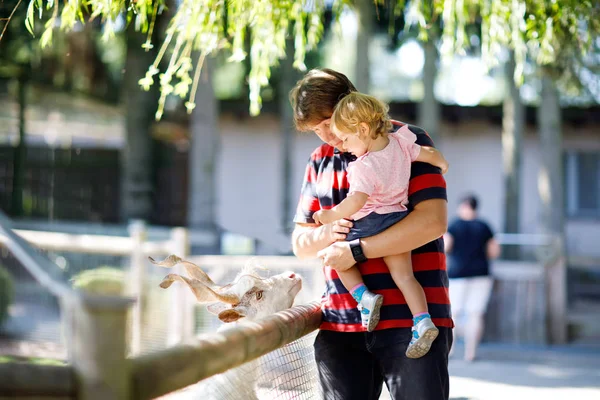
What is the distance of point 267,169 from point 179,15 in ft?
48.6

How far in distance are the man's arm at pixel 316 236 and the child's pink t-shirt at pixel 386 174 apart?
0.34 feet

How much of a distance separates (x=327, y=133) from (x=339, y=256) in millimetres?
458

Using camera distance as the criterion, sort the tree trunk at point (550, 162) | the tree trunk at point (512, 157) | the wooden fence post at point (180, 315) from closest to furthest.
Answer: the wooden fence post at point (180, 315) → the tree trunk at point (550, 162) → the tree trunk at point (512, 157)

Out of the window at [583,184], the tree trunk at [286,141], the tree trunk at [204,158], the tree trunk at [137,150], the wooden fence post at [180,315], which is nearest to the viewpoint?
the wooden fence post at [180,315]

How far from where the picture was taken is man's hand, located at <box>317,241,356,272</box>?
2.55 metres

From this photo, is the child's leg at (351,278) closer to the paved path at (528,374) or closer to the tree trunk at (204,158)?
the paved path at (528,374)

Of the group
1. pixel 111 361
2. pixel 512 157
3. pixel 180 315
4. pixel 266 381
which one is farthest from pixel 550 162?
pixel 111 361

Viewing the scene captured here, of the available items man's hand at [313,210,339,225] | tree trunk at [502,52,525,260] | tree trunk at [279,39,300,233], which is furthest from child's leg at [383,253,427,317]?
tree trunk at [279,39,300,233]

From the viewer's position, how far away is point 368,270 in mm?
2623

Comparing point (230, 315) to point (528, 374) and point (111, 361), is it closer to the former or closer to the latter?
point (111, 361)

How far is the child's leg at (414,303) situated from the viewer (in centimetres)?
238

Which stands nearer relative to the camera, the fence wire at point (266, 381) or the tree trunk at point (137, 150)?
the fence wire at point (266, 381)

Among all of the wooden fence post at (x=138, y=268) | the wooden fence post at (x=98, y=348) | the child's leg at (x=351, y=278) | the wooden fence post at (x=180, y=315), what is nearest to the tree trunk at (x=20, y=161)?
the wooden fence post at (x=138, y=268)

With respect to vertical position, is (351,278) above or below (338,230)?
below
